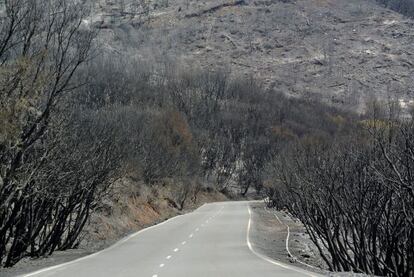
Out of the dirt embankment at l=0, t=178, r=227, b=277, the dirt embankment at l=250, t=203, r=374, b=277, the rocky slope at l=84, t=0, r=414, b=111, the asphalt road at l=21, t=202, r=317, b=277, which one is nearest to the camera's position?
the asphalt road at l=21, t=202, r=317, b=277

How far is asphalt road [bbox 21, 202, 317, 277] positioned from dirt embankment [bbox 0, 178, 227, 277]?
3.58ft

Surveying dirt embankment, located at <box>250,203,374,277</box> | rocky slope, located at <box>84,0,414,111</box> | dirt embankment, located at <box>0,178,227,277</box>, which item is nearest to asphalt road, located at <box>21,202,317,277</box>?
dirt embankment, located at <box>250,203,374,277</box>

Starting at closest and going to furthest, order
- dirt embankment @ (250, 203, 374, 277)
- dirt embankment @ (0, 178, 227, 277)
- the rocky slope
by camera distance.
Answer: dirt embankment @ (0, 178, 227, 277), dirt embankment @ (250, 203, 374, 277), the rocky slope

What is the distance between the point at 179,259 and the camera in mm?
23141

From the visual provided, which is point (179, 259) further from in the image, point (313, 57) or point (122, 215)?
point (313, 57)

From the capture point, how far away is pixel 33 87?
54.4 feet

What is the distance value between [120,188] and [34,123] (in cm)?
2837

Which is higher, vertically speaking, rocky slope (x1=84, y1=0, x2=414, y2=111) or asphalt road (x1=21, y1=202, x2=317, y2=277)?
rocky slope (x1=84, y1=0, x2=414, y2=111)

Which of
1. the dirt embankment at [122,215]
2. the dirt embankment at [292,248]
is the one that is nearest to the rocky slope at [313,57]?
the dirt embankment at [122,215]

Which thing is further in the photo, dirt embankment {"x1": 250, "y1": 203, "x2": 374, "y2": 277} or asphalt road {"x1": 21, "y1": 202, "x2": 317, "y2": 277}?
→ dirt embankment {"x1": 250, "y1": 203, "x2": 374, "y2": 277}

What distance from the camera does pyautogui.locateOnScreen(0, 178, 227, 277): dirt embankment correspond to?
78.3 ft

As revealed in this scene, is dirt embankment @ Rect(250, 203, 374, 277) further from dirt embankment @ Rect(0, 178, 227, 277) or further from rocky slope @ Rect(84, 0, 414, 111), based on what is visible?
rocky slope @ Rect(84, 0, 414, 111)

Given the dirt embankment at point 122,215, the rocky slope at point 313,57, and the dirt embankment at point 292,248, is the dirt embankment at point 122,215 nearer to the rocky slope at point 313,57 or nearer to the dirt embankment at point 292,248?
the dirt embankment at point 292,248

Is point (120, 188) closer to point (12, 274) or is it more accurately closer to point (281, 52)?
point (12, 274)
